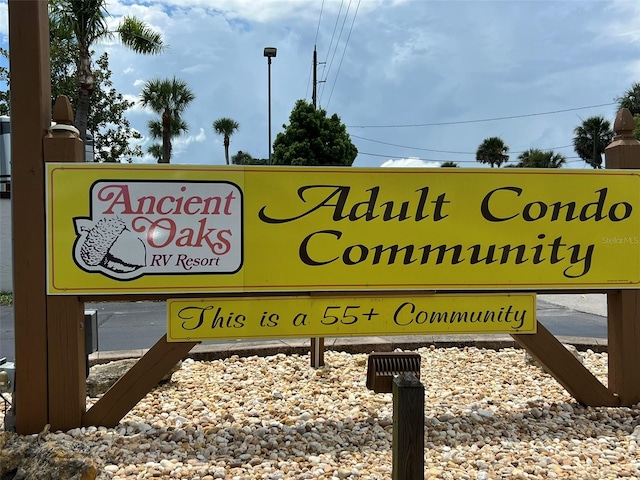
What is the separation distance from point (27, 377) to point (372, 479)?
2449 millimetres

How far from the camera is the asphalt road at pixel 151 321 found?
316 inches

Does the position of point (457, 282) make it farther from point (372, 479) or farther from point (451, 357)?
point (451, 357)

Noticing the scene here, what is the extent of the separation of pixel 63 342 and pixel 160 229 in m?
1.03

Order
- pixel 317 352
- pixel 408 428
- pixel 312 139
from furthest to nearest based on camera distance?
1. pixel 312 139
2. pixel 317 352
3. pixel 408 428

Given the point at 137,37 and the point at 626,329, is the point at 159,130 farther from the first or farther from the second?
the point at 626,329

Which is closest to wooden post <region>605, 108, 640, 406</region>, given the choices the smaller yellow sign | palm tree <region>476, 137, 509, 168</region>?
the smaller yellow sign

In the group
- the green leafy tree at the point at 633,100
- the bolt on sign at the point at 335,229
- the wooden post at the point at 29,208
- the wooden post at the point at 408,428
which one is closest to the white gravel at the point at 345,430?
the wooden post at the point at 29,208

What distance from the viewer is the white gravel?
3.20 m

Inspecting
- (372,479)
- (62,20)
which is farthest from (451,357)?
(62,20)

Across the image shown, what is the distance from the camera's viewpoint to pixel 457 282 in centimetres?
403

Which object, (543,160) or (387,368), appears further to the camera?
(543,160)

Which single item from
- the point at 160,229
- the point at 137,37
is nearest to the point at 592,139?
the point at 137,37

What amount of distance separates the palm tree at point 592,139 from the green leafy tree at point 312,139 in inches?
1348

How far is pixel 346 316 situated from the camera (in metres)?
3.96
